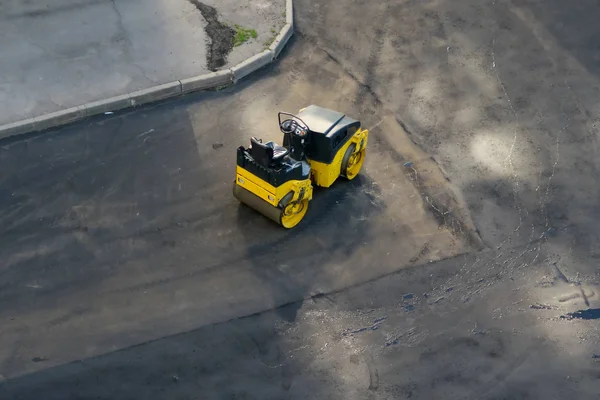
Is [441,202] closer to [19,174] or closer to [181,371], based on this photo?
[181,371]

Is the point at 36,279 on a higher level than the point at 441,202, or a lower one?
lower

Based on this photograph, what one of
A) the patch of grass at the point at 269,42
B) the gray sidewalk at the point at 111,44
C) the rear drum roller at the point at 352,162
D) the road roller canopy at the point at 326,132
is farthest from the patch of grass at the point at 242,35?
the rear drum roller at the point at 352,162

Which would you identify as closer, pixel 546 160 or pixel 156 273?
pixel 156 273

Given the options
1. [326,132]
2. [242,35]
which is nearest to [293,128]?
[326,132]

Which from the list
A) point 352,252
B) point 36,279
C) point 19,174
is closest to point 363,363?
point 352,252

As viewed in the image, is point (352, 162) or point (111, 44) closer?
point (352, 162)

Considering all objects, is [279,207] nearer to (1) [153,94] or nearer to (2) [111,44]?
(1) [153,94]
